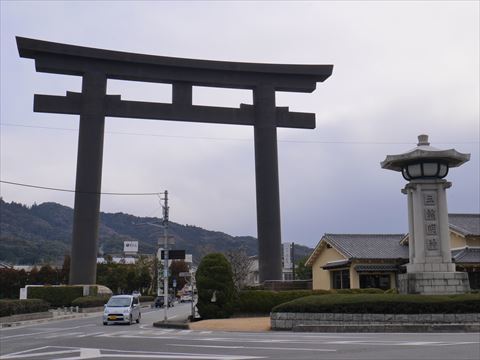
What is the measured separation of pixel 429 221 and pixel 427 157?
2768 mm

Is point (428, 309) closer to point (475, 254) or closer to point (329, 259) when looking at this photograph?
point (475, 254)

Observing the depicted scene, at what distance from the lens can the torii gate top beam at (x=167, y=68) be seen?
36.3 meters

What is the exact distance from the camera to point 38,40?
35.8m

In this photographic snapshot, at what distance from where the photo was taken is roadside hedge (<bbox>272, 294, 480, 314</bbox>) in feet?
A: 66.9

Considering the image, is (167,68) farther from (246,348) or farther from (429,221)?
(246,348)

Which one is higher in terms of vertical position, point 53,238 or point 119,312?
point 53,238

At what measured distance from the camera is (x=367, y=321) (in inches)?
830

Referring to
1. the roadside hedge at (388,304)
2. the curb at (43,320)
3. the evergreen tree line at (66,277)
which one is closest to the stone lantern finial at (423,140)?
the roadside hedge at (388,304)

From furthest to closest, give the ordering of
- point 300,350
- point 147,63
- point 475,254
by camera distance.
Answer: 1. point 147,63
2. point 475,254
3. point 300,350

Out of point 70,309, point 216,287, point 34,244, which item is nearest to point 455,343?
point 216,287

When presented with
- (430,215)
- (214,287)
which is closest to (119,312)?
(214,287)

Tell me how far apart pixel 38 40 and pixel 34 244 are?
11927 cm

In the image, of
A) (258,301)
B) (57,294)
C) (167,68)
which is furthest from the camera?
(57,294)

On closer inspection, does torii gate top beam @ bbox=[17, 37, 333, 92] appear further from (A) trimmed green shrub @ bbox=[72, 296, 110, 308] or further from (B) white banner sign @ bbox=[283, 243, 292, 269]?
(B) white banner sign @ bbox=[283, 243, 292, 269]
